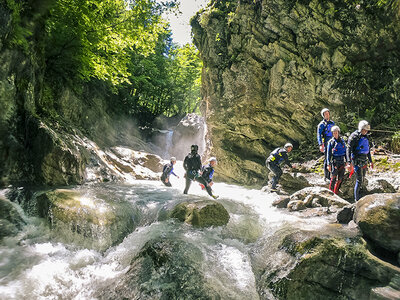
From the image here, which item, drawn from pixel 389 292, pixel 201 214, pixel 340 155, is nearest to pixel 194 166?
pixel 201 214

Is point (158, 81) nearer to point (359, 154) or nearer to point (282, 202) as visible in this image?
point (282, 202)

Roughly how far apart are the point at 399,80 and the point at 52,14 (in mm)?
15687

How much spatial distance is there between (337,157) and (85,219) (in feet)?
25.6

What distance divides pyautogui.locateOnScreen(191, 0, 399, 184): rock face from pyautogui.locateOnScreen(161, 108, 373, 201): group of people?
416 cm

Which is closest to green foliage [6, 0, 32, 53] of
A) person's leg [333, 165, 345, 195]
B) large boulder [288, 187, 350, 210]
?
large boulder [288, 187, 350, 210]

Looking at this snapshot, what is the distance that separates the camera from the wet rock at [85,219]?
17.5ft

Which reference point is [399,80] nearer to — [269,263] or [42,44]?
[269,263]

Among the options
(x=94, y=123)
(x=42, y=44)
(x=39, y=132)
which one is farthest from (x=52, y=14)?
(x=94, y=123)

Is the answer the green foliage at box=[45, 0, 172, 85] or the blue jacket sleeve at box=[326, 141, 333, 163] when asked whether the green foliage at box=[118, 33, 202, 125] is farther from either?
the blue jacket sleeve at box=[326, 141, 333, 163]

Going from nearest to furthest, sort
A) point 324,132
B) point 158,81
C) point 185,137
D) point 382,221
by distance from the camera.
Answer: point 382,221
point 324,132
point 158,81
point 185,137

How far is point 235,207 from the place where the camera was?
27.3 feet

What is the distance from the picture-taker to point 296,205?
714 centimetres

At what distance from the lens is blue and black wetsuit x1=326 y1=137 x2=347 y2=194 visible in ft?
24.4

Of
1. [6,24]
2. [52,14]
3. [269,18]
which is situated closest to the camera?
[6,24]
